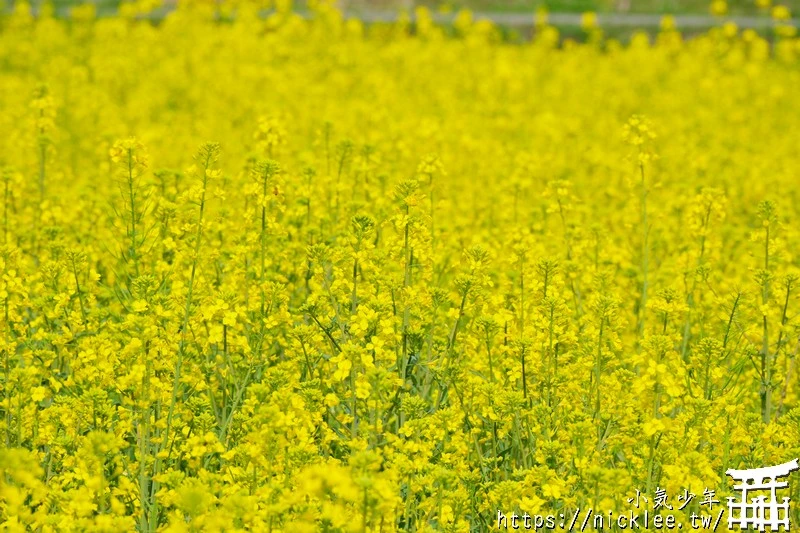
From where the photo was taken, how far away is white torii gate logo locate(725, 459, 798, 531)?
3430 millimetres

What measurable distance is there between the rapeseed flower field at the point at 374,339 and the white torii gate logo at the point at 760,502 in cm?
7

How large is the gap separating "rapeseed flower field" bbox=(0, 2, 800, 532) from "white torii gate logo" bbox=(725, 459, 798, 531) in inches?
2.8

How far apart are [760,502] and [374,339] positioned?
133 centimetres

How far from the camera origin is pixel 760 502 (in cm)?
349

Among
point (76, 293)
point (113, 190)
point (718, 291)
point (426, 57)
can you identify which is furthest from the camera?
point (426, 57)

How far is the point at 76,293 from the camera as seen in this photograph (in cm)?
414

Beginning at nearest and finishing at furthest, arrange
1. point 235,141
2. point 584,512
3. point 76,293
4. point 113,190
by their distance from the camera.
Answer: point 584,512
point 76,293
point 113,190
point 235,141

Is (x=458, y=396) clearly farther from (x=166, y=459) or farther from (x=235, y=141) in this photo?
(x=235, y=141)

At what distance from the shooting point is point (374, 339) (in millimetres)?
3482

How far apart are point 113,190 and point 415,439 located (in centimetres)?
315

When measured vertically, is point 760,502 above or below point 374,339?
below

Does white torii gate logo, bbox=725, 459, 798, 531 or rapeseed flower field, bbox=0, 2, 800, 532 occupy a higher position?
rapeseed flower field, bbox=0, 2, 800, 532

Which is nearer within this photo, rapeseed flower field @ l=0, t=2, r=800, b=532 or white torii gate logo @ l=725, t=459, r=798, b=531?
rapeseed flower field @ l=0, t=2, r=800, b=532

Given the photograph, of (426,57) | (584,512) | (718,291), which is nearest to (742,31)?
(426,57)
